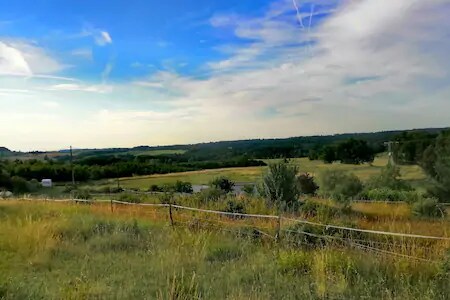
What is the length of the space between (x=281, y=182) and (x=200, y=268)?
937 centimetres

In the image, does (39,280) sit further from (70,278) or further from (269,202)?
(269,202)

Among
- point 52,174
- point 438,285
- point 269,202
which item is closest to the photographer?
point 438,285

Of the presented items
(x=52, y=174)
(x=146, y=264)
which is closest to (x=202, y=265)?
(x=146, y=264)

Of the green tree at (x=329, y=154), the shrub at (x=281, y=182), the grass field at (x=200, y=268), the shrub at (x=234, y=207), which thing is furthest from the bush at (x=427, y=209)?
the green tree at (x=329, y=154)

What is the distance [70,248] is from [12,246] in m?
1.05

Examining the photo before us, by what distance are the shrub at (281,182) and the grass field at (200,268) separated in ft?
20.2

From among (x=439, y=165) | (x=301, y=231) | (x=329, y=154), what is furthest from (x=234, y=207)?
(x=329, y=154)

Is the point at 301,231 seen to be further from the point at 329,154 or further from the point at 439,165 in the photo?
the point at 329,154

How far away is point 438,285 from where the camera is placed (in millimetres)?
5188

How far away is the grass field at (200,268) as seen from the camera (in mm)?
5207

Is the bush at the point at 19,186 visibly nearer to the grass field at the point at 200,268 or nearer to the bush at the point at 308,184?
the bush at the point at 308,184

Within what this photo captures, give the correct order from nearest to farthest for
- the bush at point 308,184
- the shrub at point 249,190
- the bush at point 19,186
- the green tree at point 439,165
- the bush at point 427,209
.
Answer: the bush at point 427,209 → the shrub at point 249,190 → the green tree at point 439,165 → the bush at point 308,184 → the bush at point 19,186

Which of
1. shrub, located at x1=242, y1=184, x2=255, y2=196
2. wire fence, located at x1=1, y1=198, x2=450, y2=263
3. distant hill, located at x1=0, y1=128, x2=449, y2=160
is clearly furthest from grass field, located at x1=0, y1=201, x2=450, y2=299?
distant hill, located at x1=0, y1=128, x2=449, y2=160

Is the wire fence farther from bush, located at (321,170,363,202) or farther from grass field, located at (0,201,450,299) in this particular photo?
bush, located at (321,170,363,202)
